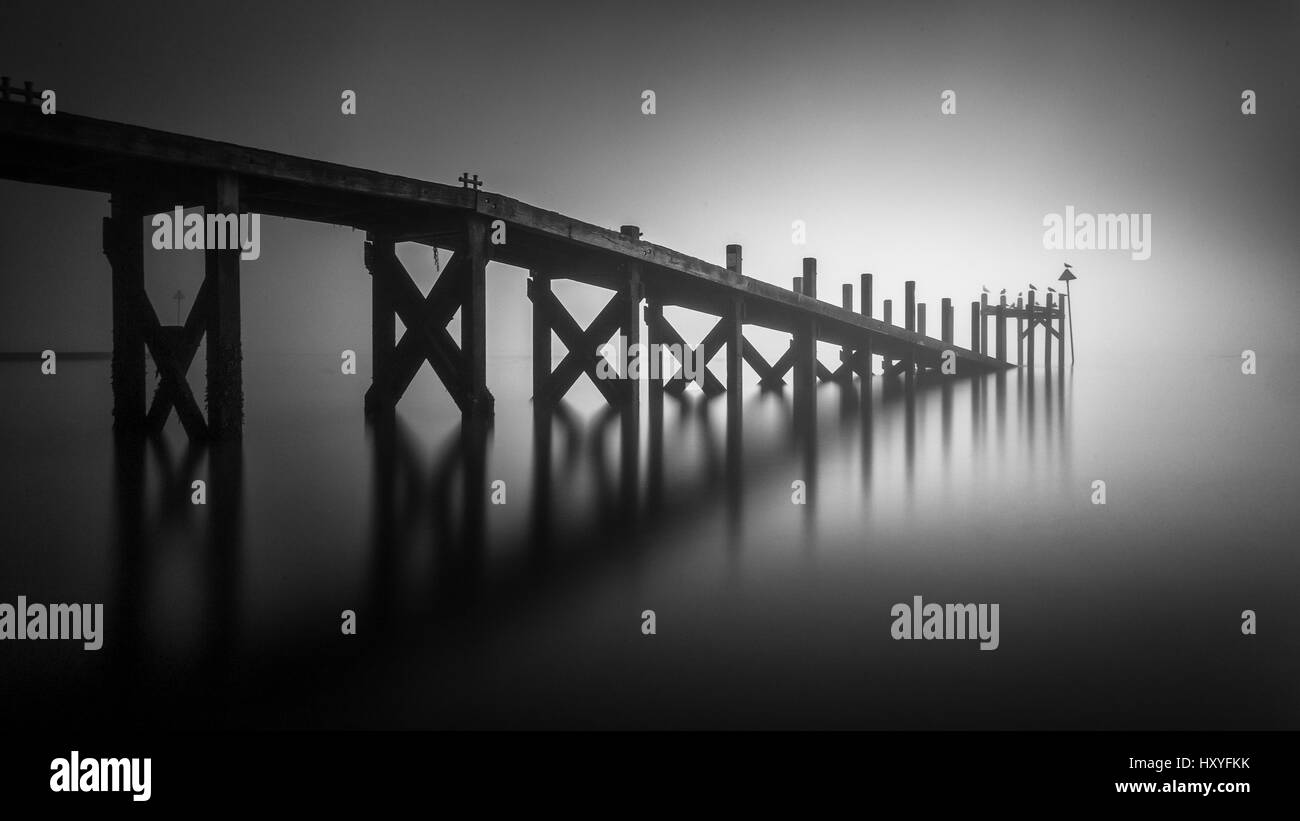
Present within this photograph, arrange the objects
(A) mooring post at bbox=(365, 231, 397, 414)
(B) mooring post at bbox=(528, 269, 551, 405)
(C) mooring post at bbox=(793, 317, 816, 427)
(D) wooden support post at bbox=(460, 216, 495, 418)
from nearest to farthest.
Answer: (D) wooden support post at bbox=(460, 216, 495, 418), (A) mooring post at bbox=(365, 231, 397, 414), (B) mooring post at bbox=(528, 269, 551, 405), (C) mooring post at bbox=(793, 317, 816, 427)

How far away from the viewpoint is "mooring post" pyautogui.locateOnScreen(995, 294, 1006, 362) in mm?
26422

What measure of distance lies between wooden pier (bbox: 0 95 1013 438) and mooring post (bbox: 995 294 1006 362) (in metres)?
16.0

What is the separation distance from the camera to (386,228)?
345 inches

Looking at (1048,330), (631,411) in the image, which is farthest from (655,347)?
(1048,330)

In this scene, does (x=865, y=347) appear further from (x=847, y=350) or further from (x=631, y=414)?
(x=631, y=414)

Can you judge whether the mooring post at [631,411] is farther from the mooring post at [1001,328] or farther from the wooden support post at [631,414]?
the mooring post at [1001,328]

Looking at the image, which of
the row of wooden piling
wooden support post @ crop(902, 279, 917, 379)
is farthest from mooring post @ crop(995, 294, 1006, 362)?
wooden support post @ crop(902, 279, 917, 379)

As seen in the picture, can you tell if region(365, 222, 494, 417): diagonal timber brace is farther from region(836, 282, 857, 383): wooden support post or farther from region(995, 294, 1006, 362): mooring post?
region(995, 294, 1006, 362): mooring post

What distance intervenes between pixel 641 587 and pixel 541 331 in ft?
28.3

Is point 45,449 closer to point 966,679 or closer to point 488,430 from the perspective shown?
point 488,430
